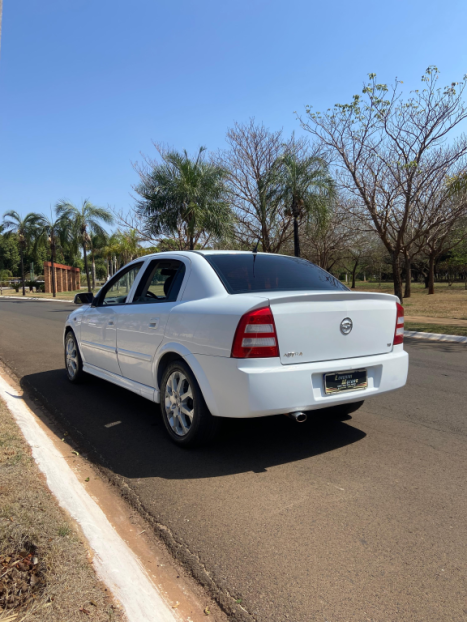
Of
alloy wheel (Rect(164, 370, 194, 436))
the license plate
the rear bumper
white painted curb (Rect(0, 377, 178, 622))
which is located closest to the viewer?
white painted curb (Rect(0, 377, 178, 622))

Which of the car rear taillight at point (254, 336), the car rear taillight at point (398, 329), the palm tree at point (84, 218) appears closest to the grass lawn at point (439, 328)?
the car rear taillight at point (398, 329)

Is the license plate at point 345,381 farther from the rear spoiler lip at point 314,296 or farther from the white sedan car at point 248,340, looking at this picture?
the rear spoiler lip at point 314,296

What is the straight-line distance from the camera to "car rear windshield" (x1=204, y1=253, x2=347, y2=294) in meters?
4.43

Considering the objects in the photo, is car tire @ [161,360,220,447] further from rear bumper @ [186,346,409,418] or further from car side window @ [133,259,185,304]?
car side window @ [133,259,185,304]

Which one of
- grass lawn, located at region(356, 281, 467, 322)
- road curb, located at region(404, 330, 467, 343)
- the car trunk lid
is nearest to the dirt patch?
the car trunk lid

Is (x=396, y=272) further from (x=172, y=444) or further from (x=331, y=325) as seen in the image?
(x=172, y=444)

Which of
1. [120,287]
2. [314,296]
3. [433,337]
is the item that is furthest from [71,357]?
[433,337]

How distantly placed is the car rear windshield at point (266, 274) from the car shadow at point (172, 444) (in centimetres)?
135

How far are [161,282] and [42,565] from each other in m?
3.05

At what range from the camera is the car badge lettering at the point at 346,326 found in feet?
13.3

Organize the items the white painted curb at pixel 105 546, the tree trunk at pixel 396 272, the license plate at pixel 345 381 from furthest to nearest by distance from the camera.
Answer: the tree trunk at pixel 396 272 → the license plate at pixel 345 381 → the white painted curb at pixel 105 546

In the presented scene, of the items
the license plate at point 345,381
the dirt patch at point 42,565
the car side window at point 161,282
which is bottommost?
the dirt patch at point 42,565

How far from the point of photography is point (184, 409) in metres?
4.30

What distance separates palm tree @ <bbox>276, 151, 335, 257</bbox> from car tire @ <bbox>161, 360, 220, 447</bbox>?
19.2m
